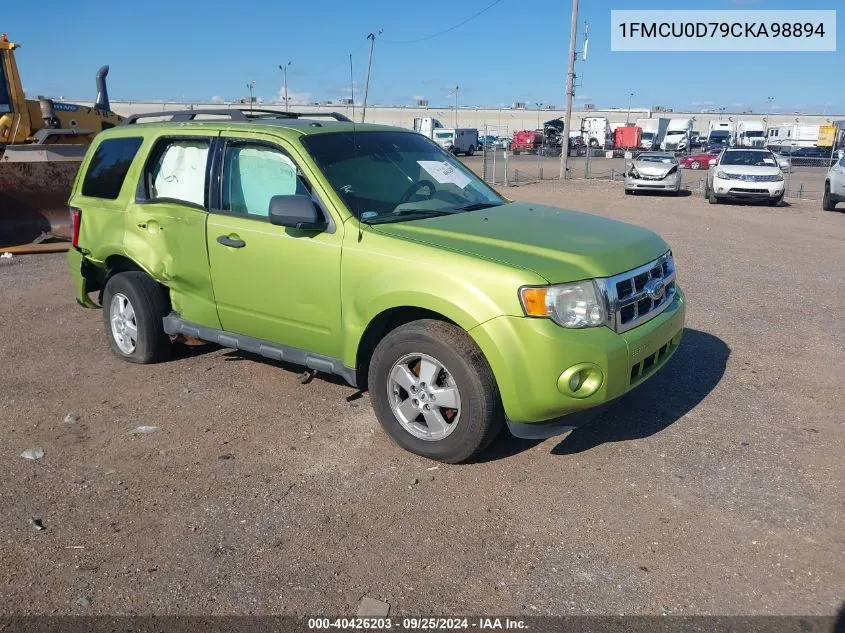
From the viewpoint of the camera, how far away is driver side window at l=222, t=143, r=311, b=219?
4.64 metres

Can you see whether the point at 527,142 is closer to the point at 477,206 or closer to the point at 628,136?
the point at 628,136

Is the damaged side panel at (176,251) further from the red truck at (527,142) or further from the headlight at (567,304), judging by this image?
the red truck at (527,142)

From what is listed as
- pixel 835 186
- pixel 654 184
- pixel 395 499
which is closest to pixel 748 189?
pixel 835 186

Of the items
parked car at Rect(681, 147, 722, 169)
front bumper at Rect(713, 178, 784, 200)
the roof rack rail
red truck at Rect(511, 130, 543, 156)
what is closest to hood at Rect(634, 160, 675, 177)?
front bumper at Rect(713, 178, 784, 200)

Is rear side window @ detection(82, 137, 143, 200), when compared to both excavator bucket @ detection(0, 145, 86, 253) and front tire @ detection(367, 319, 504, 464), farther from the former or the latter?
excavator bucket @ detection(0, 145, 86, 253)

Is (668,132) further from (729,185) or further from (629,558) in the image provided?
(629,558)

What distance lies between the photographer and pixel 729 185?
1941 cm

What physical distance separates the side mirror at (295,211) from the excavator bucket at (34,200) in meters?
7.65

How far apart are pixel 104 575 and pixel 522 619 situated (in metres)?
1.79

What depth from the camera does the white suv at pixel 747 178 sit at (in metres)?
19.1

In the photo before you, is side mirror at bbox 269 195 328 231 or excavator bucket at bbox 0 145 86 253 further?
excavator bucket at bbox 0 145 86 253

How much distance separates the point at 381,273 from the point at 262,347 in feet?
4.07

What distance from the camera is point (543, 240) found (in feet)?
13.5

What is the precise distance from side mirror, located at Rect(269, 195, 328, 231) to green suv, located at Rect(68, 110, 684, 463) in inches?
0.5
